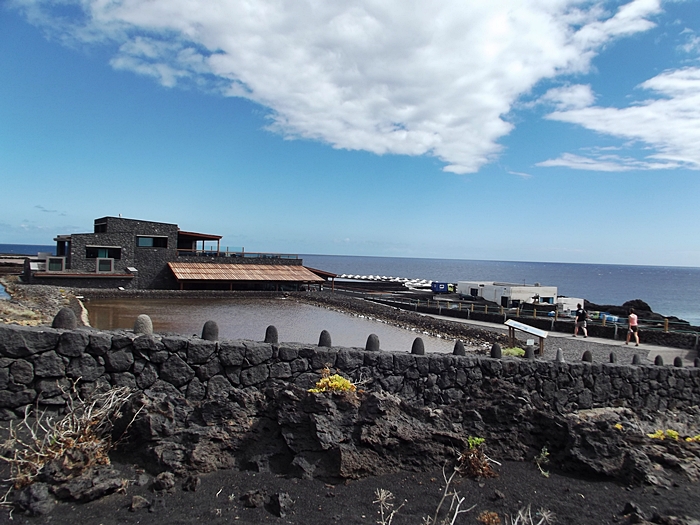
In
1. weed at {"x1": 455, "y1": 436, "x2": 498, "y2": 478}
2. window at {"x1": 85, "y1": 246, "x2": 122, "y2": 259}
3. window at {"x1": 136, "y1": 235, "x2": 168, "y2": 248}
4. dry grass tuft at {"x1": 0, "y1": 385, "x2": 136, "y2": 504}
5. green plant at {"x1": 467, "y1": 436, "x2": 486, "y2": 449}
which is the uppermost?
window at {"x1": 136, "y1": 235, "x2": 168, "y2": 248}

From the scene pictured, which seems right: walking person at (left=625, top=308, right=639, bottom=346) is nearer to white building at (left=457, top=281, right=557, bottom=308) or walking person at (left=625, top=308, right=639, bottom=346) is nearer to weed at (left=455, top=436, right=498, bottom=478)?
white building at (left=457, top=281, right=557, bottom=308)

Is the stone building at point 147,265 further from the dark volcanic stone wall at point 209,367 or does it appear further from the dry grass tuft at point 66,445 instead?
the dry grass tuft at point 66,445

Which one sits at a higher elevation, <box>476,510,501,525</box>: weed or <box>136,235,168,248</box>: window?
<box>136,235,168,248</box>: window

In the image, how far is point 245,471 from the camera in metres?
4.85

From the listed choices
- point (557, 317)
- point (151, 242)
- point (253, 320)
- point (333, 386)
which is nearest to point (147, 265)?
point (151, 242)

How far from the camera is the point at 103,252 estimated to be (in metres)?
32.9

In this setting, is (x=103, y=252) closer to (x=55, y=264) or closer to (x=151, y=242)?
(x=55, y=264)

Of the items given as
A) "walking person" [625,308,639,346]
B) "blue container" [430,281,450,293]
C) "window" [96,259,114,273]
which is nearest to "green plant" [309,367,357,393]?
"walking person" [625,308,639,346]

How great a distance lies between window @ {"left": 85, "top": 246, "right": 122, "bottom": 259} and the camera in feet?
106

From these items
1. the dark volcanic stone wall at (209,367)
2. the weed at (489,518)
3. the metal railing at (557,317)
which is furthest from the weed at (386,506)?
the metal railing at (557,317)

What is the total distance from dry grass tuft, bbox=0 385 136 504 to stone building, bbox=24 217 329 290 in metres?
29.1

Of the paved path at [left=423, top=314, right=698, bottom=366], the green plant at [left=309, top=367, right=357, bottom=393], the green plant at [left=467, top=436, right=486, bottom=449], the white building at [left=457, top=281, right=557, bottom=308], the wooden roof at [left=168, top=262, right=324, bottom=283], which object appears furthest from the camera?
the wooden roof at [left=168, top=262, right=324, bottom=283]

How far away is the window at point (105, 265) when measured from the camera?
32.0 metres

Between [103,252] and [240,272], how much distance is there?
9.35 meters
